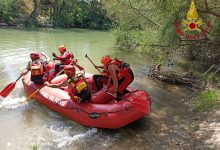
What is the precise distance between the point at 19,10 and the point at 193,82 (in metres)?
22.7

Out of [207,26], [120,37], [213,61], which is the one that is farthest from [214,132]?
[120,37]

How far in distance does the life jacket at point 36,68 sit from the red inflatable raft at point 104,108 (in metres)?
1.03

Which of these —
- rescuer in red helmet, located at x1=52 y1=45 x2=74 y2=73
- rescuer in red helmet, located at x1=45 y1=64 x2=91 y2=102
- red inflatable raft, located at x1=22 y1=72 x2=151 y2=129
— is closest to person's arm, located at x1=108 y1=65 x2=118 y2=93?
red inflatable raft, located at x1=22 y1=72 x2=151 y2=129

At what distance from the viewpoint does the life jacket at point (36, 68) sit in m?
7.93

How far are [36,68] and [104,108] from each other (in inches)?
99.1

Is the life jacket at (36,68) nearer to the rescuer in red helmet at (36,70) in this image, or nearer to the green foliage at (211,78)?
the rescuer in red helmet at (36,70)

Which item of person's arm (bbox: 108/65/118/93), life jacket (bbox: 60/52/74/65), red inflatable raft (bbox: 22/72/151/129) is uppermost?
person's arm (bbox: 108/65/118/93)

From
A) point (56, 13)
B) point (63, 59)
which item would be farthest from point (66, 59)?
point (56, 13)

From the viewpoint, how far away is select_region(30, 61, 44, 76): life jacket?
7934 millimetres

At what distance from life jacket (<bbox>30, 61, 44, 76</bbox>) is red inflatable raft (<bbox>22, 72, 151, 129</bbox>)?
1.03m

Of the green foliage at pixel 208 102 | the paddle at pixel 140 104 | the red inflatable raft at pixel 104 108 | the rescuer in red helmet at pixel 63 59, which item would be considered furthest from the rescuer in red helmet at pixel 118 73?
the rescuer in red helmet at pixel 63 59

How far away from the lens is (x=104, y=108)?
624cm

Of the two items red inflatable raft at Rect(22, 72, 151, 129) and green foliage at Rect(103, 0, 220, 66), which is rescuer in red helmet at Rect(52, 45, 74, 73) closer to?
red inflatable raft at Rect(22, 72, 151, 129)

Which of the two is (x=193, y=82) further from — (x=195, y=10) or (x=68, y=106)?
(x=68, y=106)
